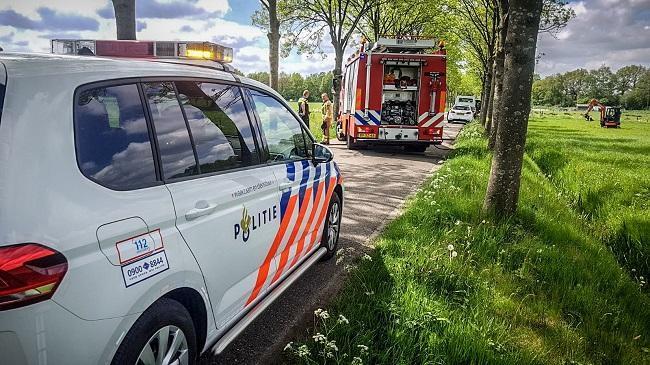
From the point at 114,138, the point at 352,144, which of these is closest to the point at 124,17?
the point at 114,138

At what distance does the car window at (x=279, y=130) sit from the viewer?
341 centimetres

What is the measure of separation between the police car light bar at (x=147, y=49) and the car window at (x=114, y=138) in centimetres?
120

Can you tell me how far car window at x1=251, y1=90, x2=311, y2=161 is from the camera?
11.2ft

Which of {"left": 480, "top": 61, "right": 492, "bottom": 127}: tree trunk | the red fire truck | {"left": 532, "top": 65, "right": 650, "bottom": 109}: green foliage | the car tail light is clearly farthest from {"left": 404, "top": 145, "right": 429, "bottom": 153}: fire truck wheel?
{"left": 532, "top": 65, "right": 650, "bottom": 109}: green foliage

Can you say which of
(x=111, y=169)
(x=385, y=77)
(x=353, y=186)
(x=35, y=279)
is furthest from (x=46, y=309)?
(x=385, y=77)

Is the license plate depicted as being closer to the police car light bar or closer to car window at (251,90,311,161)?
car window at (251,90,311,161)

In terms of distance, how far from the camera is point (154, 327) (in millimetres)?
1985

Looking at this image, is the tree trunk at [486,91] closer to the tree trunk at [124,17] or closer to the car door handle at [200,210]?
the tree trunk at [124,17]

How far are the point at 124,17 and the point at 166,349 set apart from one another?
18.6 ft

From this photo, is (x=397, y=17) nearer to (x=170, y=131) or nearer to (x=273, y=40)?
(x=273, y=40)

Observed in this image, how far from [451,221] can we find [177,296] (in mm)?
4256

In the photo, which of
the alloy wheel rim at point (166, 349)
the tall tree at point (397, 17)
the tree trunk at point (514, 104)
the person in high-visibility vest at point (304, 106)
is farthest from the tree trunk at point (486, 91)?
the alloy wheel rim at point (166, 349)

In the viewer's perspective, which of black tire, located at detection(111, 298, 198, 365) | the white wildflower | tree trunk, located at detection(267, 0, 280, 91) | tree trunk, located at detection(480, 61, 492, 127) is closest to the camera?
black tire, located at detection(111, 298, 198, 365)

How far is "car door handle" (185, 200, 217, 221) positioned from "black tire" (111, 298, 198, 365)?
41 centimetres
